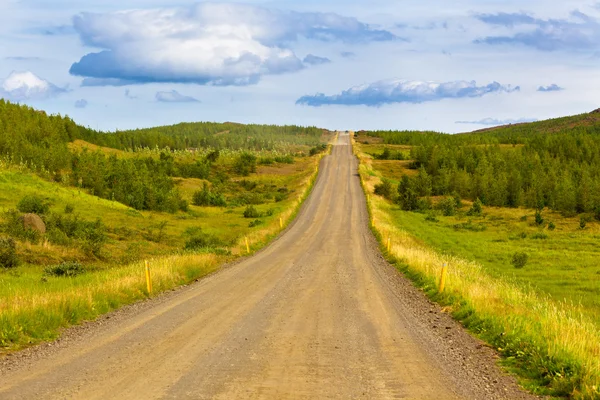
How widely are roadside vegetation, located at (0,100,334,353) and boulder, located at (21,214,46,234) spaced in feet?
0.21

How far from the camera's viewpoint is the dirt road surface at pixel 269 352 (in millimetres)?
8453

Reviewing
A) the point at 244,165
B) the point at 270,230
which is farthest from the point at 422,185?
the point at 244,165

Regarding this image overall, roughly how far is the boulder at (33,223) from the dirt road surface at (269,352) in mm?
19737

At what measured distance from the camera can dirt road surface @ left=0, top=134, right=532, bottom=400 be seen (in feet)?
27.7

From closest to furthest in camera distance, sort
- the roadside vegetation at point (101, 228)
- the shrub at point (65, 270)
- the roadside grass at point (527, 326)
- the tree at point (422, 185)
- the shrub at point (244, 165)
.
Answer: the roadside grass at point (527, 326), the roadside vegetation at point (101, 228), the shrub at point (65, 270), the tree at point (422, 185), the shrub at point (244, 165)

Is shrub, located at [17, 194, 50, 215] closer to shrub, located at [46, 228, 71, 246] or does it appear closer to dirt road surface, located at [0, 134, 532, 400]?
shrub, located at [46, 228, 71, 246]

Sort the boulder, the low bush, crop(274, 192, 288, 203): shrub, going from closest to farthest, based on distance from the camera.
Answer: the boulder < the low bush < crop(274, 192, 288, 203): shrub

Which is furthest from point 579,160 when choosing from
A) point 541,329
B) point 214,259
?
point 541,329

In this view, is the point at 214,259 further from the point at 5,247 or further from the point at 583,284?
the point at 583,284

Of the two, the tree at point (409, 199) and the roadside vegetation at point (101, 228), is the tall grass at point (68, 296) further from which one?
the tree at point (409, 199)

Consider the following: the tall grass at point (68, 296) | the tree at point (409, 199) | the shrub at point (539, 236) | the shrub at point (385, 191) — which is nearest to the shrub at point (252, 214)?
the tree at point (409, 199)

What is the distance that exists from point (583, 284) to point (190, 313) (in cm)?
2670

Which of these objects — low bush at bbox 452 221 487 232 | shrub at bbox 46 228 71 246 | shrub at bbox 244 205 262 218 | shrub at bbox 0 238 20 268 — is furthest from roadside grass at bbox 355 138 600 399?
shrub at bbox 244 205 262 218

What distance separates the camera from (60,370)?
959 centimetres
